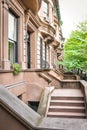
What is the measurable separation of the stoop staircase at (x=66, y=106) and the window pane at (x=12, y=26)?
3.80 m

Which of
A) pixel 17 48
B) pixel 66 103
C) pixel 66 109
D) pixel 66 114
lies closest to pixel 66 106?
pixel 66 103

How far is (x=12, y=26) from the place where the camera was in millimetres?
11766

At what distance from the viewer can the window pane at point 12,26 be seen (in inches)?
442

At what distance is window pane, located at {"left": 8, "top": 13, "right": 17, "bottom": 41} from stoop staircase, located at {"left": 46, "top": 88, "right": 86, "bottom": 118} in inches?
150

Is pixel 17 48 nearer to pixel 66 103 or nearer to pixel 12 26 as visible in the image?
pixel 12 26

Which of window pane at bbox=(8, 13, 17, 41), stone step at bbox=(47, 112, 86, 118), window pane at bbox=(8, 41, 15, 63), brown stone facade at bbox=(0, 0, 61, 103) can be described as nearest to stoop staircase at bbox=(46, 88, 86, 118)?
stone step at bbox=(47, 112, 86, 118)

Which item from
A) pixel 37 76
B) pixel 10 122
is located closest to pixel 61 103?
pixel 37 76

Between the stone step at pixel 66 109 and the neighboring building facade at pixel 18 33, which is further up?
the neighboring building facade at pixel 18 33

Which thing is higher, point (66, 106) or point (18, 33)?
point (18, 33)

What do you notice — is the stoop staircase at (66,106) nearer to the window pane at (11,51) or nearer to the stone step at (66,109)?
the stone step at (66,109)

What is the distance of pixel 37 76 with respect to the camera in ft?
37.8

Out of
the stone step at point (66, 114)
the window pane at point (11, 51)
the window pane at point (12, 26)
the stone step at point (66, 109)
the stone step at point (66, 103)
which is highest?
the window pane at point (12, 26)

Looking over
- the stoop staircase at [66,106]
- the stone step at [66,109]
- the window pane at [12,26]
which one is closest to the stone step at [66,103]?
the stoop staircase at [66,106]

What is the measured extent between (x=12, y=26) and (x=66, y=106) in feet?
16.8
